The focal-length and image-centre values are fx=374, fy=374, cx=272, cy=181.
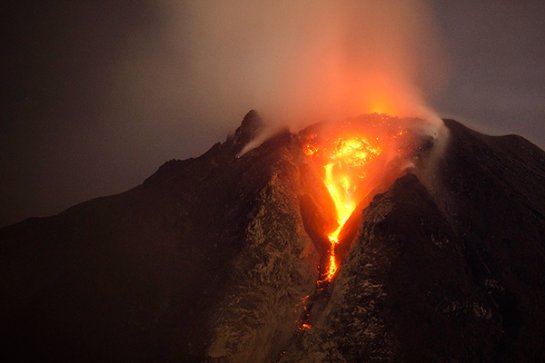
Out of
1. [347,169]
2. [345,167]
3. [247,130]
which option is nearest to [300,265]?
[347,169]

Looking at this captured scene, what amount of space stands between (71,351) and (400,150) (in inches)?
3057

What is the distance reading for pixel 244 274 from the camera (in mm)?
66250

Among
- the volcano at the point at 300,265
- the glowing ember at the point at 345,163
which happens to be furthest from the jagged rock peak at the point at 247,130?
the glowing ember at the point at 345,163

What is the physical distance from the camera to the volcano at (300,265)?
52875mm

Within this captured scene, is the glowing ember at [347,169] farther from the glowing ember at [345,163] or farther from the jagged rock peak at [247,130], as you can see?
the jagged rock peak at [247,130]

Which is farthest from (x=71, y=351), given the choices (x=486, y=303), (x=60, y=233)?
(x=486, y=303)

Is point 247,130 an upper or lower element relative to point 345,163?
upper

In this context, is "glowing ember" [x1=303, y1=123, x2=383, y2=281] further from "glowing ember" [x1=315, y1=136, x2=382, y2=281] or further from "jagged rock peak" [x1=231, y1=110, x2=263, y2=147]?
"jagged rock peak" [x1=231, y1=110, x2=263, y2=147]

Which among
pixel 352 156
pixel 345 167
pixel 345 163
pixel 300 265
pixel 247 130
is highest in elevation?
pixel 247 130

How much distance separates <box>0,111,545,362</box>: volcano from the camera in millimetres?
52875

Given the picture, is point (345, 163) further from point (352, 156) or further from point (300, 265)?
point (300, 265)

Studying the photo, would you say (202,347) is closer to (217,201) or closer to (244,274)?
(244,274)

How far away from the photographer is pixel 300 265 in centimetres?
6962

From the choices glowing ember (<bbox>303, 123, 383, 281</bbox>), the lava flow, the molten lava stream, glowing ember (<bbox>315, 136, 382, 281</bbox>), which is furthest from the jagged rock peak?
glowing ember (<bbox>315, 136, 382, 281</bbox>)
